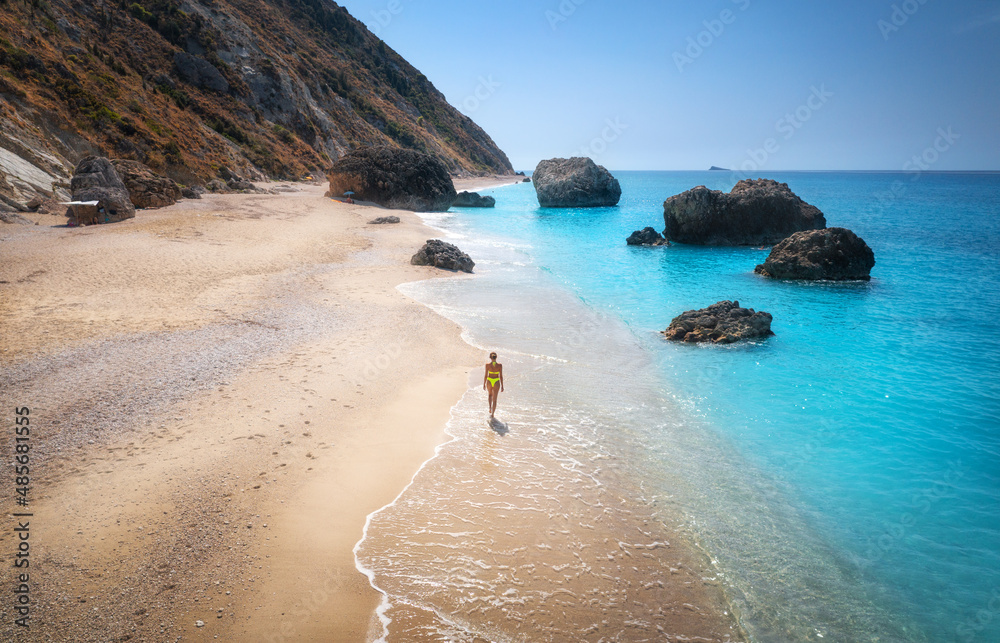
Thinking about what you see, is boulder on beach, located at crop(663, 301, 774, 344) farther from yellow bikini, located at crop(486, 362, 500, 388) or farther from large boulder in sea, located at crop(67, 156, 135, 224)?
large boulder in sea, located at crop(67, 156, 135, 224)

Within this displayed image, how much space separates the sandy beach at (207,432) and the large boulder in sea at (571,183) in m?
52.4

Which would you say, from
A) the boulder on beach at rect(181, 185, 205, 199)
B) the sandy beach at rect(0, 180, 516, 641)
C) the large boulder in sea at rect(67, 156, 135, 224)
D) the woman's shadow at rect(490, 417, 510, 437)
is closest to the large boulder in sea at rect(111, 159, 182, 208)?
the large boulder in sea at rect(67, 156, 135, 224)

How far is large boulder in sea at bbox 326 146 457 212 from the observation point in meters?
43.3

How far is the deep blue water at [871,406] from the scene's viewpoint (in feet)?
20.3

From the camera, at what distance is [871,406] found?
10.9 m

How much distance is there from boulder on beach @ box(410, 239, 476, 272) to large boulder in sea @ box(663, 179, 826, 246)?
1958cm

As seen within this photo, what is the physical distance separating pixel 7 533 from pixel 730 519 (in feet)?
27.7

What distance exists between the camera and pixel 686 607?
5.25 meters

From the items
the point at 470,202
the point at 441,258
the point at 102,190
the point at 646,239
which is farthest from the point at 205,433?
the point at 470,202

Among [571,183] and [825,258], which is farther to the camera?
[571,183]

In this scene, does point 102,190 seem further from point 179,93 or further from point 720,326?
point 179,93

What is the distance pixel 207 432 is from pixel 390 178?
40595 millimetres

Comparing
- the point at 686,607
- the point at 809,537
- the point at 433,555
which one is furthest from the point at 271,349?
the point at 809,537

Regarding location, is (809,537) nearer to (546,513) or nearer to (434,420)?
(546,513)
